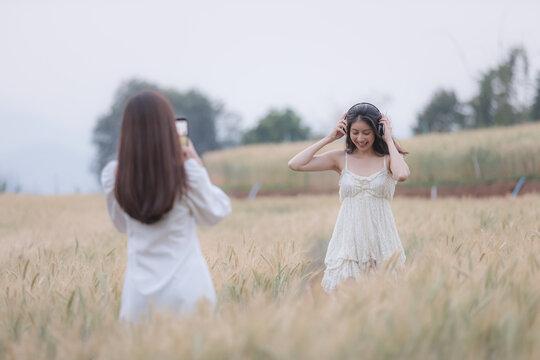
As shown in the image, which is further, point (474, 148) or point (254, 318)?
point (474, 148)

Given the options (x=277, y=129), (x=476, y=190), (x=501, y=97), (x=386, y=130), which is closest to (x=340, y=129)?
(x=386, y=130)

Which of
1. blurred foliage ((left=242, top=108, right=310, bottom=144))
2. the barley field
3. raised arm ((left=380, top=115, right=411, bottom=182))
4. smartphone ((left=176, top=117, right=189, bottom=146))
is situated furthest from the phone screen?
blurred foliage ((left=242, top=108, right=310, bottom=144))

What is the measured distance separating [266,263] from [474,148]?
1019 cm

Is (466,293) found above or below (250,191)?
above

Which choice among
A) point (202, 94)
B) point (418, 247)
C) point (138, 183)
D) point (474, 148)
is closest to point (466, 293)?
point (138, 183)

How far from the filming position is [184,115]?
3644 centimetres

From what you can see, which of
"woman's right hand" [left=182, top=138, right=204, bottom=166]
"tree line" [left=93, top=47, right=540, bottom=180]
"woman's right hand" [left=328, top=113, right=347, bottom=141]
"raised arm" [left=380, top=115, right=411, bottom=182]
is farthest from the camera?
"tree line" [left=93, top=47, right=540, bottom=180]

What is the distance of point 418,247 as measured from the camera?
4.04 meters

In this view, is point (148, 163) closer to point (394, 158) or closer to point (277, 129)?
point (394, 158)

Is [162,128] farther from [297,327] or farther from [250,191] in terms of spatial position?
[250,191]

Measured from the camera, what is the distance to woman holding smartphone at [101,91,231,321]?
2092mm

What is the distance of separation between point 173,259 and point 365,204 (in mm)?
1437

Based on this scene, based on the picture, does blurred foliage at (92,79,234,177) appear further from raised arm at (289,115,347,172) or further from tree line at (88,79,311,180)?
raised arm at (289,115,347,172)

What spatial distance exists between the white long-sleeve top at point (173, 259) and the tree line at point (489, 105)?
19.8m
